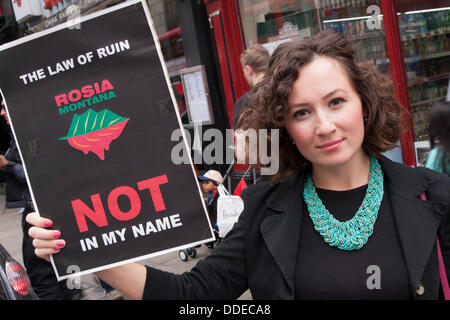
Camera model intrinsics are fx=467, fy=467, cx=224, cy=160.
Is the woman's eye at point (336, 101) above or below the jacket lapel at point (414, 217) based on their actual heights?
above

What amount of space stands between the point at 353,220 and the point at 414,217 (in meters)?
0.21

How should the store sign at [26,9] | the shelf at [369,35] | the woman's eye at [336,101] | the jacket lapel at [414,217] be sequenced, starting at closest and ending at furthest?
the jacket lapel at [414,217] → the woman's eye at [336,101] → the shelf at [369,35] → the store sign at [26,9]

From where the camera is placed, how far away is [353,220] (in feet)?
5.60

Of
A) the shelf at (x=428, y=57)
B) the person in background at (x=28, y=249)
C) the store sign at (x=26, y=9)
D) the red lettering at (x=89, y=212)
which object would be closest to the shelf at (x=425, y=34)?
the shelf at (x=428, y=57)

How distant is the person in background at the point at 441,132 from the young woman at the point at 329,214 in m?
0.45

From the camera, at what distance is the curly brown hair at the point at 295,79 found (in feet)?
5.63

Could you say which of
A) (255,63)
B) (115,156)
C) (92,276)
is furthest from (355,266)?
(255,63)

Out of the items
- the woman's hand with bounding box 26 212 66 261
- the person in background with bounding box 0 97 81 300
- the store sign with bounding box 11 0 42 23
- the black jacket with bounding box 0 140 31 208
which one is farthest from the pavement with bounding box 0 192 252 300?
the store sign with bounding box 11 0 42 23

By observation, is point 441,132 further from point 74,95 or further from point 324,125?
point 74,95

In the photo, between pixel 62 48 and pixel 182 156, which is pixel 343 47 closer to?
pixel 182 156

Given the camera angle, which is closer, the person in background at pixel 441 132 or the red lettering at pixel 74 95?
the red lettering at pixel 74 95

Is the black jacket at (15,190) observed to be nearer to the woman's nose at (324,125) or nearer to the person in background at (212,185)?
the person in background at (212,185)

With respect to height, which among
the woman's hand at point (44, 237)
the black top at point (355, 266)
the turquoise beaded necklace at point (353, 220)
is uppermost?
the woman's hand at point (44, 237)

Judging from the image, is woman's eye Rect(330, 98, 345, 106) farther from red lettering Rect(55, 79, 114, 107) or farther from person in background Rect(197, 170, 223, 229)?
person in background Rect(197, 170, 223, 229)
